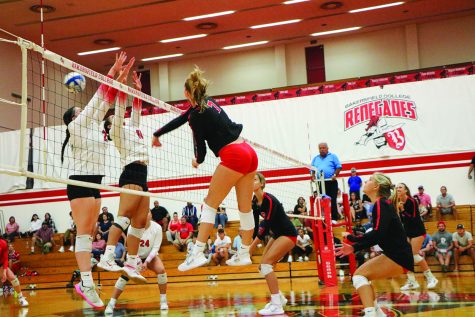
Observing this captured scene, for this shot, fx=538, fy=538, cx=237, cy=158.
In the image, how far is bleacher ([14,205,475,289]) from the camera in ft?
47.9

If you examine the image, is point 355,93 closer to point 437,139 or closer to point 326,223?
point 437,139

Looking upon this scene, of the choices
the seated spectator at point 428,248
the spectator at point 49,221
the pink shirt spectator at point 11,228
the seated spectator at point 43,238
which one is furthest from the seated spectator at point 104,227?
the seated spectator at point 428,248

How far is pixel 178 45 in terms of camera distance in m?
25.8

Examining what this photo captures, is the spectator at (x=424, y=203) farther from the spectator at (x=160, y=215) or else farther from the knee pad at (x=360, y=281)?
the knee pad at (x=360, y=281)

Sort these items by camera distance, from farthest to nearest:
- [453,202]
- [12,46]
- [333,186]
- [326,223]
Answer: [12,46]
[453,202]
[333,186]
[326,223]

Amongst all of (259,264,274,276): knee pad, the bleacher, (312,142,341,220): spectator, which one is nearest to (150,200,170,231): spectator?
the bleacher

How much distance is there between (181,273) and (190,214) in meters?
2.80

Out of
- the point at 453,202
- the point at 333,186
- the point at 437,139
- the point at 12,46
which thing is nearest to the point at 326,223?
the point at 333,186

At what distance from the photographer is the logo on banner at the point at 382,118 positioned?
18062 mm

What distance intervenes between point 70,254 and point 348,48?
52.2 ft

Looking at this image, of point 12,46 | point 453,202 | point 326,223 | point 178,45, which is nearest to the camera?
point 326,223

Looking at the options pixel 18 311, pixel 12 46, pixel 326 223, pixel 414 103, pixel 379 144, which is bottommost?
pixel 18 311

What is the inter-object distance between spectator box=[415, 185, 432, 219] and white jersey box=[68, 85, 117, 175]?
40.5ft

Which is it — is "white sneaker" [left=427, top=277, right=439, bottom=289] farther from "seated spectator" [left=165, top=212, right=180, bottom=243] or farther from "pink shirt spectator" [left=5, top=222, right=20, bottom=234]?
"pink shirt spectator" [left=5, top=222, right=20, bottom=234]
